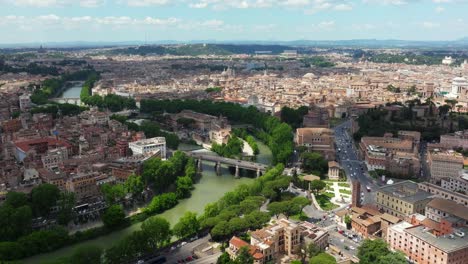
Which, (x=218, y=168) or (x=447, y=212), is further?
(x=218, y=168)

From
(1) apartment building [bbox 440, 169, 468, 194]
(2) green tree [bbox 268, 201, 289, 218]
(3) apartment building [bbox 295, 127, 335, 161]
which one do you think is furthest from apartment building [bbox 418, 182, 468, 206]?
(3) apartment building [bbox 295, 127, 335, 161]

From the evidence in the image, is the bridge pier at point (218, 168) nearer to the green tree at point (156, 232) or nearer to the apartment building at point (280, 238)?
the green tree at point (156, 232)

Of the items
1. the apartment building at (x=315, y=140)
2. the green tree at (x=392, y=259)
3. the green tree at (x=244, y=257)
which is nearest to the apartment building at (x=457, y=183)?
the apartment building at (x=315, y=140)

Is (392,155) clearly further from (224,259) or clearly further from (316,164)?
(224,259)

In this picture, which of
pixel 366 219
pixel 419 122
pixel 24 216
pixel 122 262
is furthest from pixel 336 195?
pixel 419 122

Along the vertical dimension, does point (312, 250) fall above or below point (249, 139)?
below

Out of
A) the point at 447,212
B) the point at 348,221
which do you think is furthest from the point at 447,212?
the point at 348,221

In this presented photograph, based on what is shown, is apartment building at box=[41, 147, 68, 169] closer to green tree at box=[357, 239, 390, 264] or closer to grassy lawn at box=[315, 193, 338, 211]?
grassy lawn at box=[315, 193, 338, 211]
